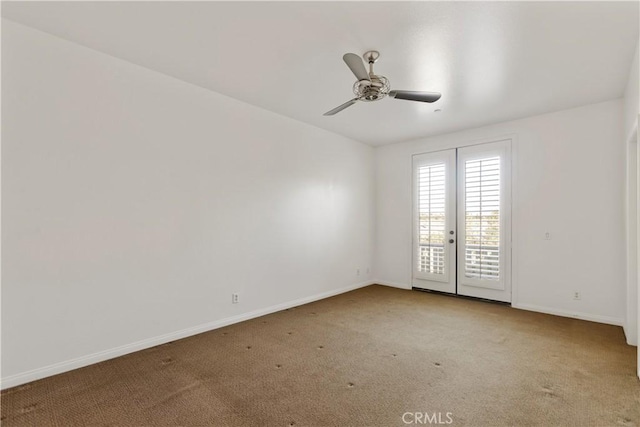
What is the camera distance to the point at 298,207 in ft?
15.6

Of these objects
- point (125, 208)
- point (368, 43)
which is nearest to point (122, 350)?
point (125, 208)

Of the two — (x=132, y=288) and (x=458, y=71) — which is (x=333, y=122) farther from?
(x=132, y=288)

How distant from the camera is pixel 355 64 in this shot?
2.42 m

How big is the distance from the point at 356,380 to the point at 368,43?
276 cm

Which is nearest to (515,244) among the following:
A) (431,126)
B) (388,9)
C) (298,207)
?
(431,126)

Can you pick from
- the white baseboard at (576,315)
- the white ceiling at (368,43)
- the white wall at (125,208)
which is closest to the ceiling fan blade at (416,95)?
the white ceiling at (368,43)

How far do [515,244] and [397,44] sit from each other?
348cm

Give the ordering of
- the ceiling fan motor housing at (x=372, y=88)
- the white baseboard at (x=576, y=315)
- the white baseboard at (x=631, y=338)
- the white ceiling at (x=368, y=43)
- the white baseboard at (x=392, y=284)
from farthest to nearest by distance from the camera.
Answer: the white baseboard at (x=392, y=284)
the white baseboard at (x=576, y=315)
the white baseboard at (x=631, y=338)
the ceiling fan motor housing at (x=372, y=88)
the white ceiling at (x=368, y=43)

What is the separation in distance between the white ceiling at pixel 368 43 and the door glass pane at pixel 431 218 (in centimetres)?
178

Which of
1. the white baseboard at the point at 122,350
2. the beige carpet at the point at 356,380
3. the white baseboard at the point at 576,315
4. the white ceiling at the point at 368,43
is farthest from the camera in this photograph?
the white baseboard at the point at 576,315

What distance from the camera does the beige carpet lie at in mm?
2057

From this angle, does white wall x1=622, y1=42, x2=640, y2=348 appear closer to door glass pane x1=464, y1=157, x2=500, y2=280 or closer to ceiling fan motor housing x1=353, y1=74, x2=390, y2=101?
door glass pane x1=464, y1=157, x2=500, y2=280

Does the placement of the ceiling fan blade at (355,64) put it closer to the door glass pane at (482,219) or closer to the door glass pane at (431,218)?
the door glass pane at (482,219)

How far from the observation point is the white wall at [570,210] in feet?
12.8
